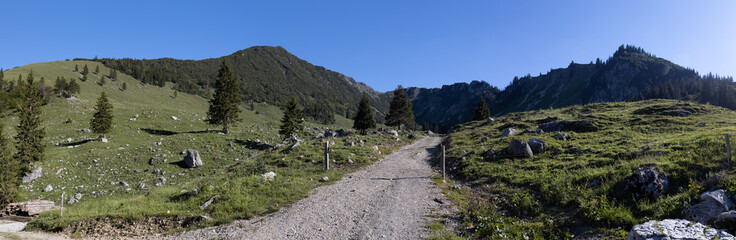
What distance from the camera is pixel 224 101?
44469 millimetres

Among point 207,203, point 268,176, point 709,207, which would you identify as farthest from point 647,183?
point 207,203

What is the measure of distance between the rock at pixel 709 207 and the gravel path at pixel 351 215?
7.07 meters

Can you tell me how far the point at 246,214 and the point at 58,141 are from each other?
43368mm

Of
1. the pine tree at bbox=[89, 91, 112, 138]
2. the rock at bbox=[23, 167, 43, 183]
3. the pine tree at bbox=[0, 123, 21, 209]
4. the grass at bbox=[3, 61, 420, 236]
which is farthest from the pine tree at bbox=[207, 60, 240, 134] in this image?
the pine tree at bbox=[0, 123, 21, 209]

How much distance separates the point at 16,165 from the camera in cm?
2042

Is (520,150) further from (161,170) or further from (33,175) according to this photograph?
(33,175)

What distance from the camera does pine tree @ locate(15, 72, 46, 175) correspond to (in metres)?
23.3

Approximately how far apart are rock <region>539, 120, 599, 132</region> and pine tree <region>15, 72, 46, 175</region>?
167 feet

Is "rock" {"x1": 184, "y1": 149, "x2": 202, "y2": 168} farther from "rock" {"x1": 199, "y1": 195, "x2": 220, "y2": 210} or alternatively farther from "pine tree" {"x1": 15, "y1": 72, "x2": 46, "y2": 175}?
"rock" {"x1": 199, "y1": 195, "x2": 220, "y2": 210}

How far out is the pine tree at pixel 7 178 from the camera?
1783cm

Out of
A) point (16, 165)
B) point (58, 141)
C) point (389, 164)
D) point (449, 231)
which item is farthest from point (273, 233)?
point (58, 141)

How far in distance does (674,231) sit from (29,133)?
43.8 meters

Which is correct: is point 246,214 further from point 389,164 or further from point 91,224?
point 389,164

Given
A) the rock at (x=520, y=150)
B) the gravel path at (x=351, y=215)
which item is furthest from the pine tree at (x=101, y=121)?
the rock at (x=520, y=150)
